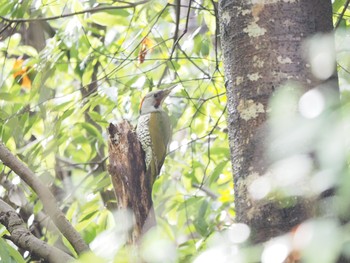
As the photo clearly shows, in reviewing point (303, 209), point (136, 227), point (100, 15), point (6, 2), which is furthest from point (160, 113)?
point (303, 209)

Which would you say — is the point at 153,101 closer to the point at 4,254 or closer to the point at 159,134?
the point at 159,134

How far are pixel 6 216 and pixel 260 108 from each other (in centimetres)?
81

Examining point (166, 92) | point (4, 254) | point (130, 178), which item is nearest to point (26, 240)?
point (4, 254)

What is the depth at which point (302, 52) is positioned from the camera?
1.36 meters

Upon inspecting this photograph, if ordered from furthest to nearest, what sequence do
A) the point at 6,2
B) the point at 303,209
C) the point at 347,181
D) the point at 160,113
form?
the point at 160,113, the point at 6,2, the point at 303,209, the point at 347,181

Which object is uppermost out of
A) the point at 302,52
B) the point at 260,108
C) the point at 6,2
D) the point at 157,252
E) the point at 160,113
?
the point at 6,2

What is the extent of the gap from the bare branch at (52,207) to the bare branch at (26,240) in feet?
0.24

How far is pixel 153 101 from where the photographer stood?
3.01 m

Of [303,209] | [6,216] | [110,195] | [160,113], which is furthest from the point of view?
[110,195]

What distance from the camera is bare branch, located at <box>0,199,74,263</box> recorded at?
1.65 m

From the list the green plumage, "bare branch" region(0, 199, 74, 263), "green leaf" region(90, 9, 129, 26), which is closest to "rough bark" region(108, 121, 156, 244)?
"bare branch" region(0, 199, 74, 263)

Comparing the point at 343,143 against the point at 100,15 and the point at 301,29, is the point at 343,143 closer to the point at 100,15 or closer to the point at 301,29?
the point at 301,29

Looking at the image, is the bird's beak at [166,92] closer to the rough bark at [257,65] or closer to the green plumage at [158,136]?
the green plumage at [158,136]

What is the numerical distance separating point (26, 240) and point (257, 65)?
2.48ft
